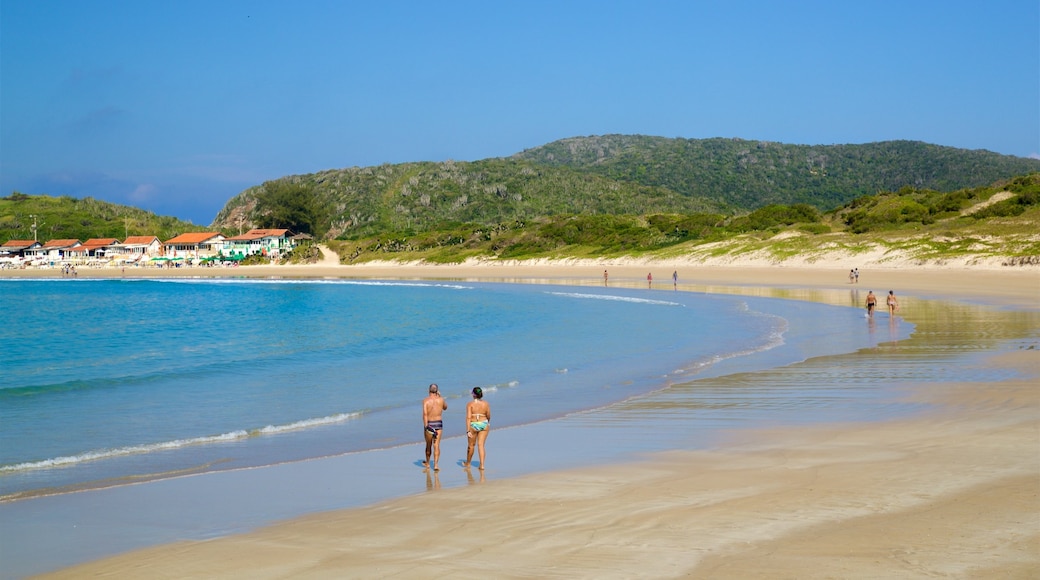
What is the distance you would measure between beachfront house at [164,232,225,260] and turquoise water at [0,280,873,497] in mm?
96547

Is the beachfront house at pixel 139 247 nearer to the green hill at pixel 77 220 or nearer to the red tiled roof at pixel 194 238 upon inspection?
the red tiled roof at pixel 194 238

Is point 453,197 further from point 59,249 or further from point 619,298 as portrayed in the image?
point 619,298

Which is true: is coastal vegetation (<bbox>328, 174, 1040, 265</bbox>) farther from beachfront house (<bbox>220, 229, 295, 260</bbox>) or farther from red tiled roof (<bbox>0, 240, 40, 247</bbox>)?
red tiled roof (<bbox>0, 240, 40, 247</bbox>)

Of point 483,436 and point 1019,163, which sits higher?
point 1019,163

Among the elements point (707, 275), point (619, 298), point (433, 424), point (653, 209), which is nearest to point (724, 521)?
point (433, 424)

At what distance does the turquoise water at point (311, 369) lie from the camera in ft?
44.2

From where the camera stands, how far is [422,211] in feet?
515

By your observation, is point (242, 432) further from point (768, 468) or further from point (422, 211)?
point (422, 211)

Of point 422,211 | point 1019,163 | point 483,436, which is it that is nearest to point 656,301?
point 483,436

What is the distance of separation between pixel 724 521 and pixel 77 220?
633 feet

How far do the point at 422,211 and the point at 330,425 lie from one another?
143412 millimetres

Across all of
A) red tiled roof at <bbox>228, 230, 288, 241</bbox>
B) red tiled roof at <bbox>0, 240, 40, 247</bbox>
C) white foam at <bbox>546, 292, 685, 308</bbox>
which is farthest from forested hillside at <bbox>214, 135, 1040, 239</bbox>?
white foam at <bbox>546, 292, 685, 308</bbox>

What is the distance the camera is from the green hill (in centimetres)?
16762

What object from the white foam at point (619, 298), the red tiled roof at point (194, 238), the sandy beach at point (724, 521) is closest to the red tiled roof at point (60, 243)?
the red tiled roof at point (194, 238)
